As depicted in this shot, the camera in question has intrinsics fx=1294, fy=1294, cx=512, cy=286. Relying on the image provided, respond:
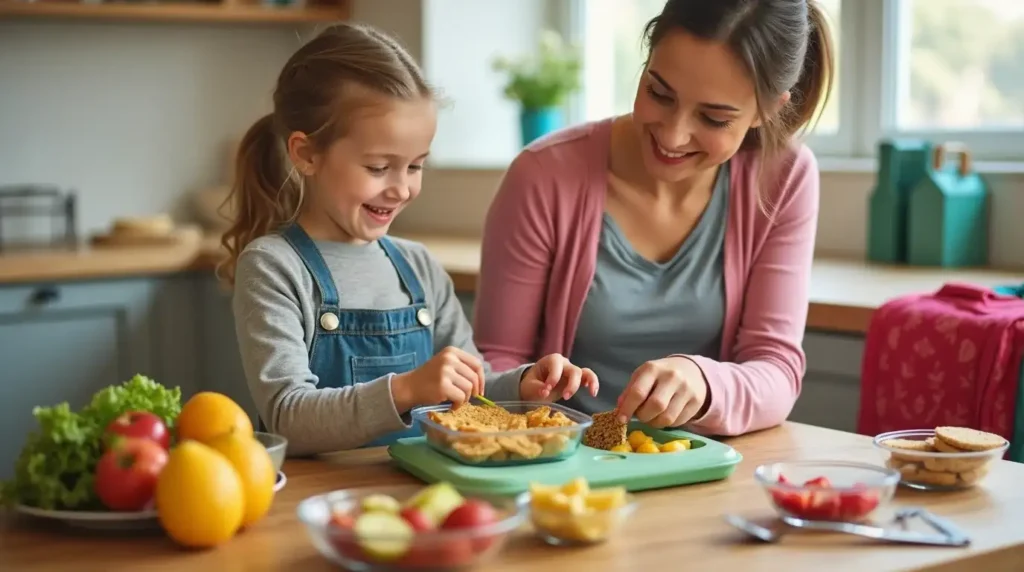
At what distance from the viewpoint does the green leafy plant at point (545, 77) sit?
3.50 m

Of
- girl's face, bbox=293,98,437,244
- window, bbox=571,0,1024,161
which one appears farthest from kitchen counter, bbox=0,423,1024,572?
window, bbox=571,0,1024,161

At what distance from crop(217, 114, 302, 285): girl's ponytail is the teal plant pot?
1850 mm

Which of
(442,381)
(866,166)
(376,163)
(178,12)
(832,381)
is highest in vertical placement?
(178,12)

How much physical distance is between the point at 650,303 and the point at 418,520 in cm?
92

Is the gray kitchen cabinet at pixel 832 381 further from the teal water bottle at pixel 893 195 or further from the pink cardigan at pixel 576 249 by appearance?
the teal water bottle at pixel 893 195

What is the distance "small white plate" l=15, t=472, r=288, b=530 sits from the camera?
43.2 inches

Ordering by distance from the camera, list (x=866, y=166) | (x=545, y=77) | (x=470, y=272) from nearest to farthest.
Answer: (x=470, y=272) → (x=866, y=166) → (x=545, y=77)

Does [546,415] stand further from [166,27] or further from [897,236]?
[166,27]

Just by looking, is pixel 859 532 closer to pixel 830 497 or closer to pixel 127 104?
pixel 830 497

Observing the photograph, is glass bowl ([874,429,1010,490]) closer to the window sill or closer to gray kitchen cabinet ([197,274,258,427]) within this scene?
the window sill

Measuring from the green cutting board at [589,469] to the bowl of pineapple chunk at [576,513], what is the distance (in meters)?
0.13

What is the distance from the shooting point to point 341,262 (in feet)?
5.42

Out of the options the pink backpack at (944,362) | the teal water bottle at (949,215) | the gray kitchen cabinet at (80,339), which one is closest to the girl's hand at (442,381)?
the pink backpack at (944,362)

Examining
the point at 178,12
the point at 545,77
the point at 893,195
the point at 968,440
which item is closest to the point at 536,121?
the point at 545,77
